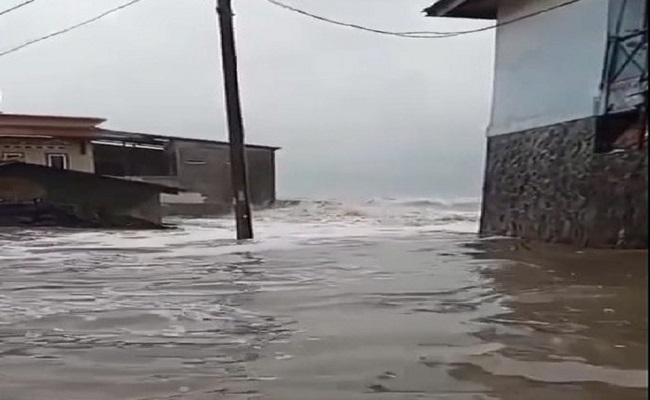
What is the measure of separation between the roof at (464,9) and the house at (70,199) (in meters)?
10.4

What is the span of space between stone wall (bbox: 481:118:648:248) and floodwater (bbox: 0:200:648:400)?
850 millimetres

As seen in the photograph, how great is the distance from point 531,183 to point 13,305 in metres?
9.78

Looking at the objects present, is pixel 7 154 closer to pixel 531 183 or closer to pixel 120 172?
pixel 120 172

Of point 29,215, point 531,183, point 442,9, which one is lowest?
point 29,215

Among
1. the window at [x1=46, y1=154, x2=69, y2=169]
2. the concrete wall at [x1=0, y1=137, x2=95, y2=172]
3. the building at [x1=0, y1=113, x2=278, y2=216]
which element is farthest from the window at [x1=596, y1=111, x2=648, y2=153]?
the window at [x1=46, y1=154, x2=69, y2=169]

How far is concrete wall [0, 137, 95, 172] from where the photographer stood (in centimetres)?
2731

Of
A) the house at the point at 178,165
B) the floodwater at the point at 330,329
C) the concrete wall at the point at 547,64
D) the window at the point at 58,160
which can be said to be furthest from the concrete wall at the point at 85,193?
the floodwater at the point at 330,329

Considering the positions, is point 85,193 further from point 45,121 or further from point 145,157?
point 145,157

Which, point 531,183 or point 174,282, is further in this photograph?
point 531,183

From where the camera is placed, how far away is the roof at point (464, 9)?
50.3 ft

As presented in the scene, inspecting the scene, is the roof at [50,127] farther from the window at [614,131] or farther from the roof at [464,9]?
the window at [614,131]

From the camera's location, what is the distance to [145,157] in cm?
3219

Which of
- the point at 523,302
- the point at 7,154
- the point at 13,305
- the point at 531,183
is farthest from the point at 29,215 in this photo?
the point at 523,302

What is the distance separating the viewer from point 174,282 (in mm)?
8492
